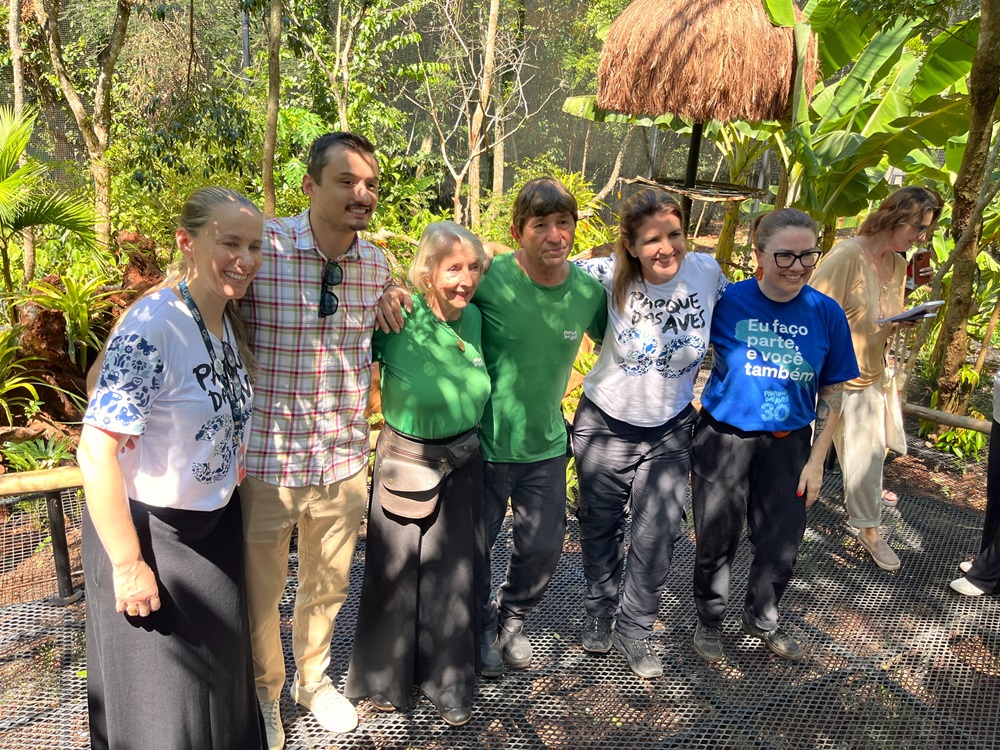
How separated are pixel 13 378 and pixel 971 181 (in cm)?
560

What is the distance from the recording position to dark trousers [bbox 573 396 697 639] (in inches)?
107

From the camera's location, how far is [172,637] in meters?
1.89

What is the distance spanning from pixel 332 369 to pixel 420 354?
0.26 metres

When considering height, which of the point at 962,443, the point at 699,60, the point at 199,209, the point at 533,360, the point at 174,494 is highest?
the point at 699,60

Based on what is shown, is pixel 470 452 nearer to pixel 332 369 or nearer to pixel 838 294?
pixel 332 369

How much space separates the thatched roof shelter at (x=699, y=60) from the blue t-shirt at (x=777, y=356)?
9.42 ft

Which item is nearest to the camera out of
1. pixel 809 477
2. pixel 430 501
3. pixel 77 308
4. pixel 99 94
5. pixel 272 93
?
pixel 430 501

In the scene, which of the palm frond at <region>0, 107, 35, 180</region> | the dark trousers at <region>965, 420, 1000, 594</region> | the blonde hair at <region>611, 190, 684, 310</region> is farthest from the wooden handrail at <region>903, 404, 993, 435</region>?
the palm frond at <region>0, 107, 35, 180</region>

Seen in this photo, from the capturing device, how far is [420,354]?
7.62ft

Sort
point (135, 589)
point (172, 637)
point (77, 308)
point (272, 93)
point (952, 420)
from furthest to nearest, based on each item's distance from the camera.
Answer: point (272, 93)
point (77, 308)
point (952, 420)
point (172, 637)
point (135, 589)

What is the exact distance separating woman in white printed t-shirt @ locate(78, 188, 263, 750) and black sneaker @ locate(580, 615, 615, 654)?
1.37m

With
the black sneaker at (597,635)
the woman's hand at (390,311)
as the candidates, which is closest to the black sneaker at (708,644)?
the black sneaker at (597,635)

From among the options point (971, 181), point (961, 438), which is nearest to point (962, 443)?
point (961, 438)

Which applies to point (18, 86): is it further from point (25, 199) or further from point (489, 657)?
point (489, 657)
